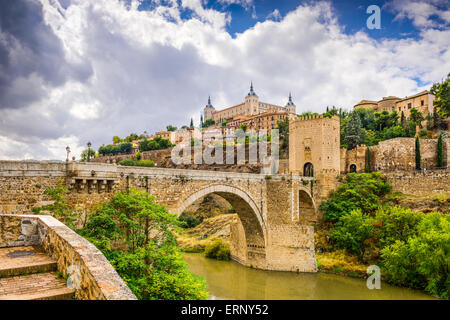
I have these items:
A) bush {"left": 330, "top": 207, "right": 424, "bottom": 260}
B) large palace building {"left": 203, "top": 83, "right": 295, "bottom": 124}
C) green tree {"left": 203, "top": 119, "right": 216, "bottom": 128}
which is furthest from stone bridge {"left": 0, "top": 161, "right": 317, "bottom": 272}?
green tree {"left": 203, "top": 119, "right": 216, "bottom": 128}

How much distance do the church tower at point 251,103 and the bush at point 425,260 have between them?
262 ft

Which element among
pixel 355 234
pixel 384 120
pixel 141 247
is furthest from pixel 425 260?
pixel 384 120

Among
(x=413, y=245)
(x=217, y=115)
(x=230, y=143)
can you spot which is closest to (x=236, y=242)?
(x=413, y=245)

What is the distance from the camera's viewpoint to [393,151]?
1124 inches

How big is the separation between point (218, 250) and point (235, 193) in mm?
7412

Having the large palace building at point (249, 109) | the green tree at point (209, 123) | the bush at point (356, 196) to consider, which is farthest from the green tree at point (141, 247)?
the green tree at point (209, 123)

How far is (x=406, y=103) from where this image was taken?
155ft

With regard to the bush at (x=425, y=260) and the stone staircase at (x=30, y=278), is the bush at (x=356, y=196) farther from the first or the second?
the stone staircase at (x=30, y=278)

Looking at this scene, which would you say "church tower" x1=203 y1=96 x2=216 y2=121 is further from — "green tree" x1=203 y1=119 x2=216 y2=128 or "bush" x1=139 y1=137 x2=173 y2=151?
"bush" x1=139 y1=137 x2=173 y2=151

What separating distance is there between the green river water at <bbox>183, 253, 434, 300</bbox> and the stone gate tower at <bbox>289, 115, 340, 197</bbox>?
385 inches

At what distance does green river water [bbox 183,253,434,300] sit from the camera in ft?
48.3

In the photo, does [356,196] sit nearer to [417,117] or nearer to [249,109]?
[417,117]

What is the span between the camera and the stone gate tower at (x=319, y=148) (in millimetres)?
25656
